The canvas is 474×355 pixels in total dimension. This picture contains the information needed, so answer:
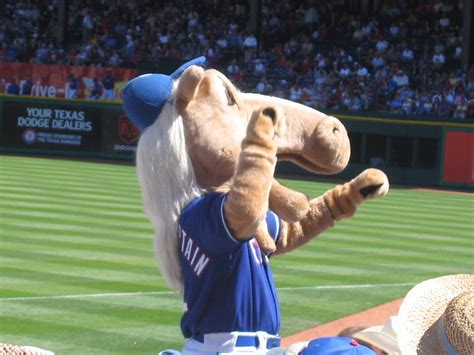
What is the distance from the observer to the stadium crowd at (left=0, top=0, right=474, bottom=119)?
88.6 feet

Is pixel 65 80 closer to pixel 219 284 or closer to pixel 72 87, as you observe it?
Answer: pixel 72 87

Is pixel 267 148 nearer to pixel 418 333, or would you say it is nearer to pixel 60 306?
pixel 418 333

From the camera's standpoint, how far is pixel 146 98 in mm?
3369

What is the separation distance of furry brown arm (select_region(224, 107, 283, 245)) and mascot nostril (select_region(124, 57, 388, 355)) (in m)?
0.10

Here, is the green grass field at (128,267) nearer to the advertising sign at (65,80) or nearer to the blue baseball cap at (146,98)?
the blue baseball cap at (146,98)

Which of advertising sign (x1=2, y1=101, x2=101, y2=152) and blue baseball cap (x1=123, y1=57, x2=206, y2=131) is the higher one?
blue baseball cap (x1=123, y1=57, x2=206, y2=131)

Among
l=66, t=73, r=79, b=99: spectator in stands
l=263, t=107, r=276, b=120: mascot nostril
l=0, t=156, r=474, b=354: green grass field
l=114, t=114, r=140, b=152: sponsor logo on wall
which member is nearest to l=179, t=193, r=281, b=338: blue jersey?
l=263, t=107, r=276, b=120: mascot nostril

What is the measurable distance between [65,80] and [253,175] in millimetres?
27598

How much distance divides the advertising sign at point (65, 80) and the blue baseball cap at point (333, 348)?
26644 mm

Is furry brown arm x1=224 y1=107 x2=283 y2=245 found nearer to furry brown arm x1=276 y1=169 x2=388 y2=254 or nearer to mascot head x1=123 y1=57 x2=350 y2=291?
mascot head x1=123 y1=57 x2=350 y2=291

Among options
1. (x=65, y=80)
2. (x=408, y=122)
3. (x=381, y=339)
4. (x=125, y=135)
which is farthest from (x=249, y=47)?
(x=381, y=339)

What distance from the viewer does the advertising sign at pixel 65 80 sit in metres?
29.3

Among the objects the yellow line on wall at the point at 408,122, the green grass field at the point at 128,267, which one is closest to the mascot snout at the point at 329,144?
the green grass field at the point at 128,267

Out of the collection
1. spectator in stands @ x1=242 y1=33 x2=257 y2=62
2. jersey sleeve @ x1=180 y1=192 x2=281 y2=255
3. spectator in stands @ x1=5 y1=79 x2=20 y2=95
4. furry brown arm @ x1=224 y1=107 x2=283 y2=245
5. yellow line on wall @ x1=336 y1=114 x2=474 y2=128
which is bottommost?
spectator in stands @ x1=5 y1=79 x2=20 y2=95
